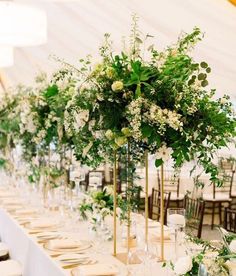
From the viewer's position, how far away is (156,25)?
13.1 ft

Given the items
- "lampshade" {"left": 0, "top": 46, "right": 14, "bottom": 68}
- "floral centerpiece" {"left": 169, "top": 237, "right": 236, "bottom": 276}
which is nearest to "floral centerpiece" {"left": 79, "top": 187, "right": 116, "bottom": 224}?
"floral centerpiece" {"left": 169, "top": 237, "right": 236, "bottom": 276}

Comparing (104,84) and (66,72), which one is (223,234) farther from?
(66,72)

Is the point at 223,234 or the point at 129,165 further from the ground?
the point at 129,165

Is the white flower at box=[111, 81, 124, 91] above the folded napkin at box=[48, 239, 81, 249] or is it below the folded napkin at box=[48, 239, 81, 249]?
above

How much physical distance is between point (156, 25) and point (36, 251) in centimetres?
199

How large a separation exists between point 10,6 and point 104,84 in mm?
1448

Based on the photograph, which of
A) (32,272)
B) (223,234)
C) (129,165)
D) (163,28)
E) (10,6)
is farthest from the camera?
(163,28)

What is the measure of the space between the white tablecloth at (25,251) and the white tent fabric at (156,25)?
4.27 ft

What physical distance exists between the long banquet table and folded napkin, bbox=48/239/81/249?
0.05 meters

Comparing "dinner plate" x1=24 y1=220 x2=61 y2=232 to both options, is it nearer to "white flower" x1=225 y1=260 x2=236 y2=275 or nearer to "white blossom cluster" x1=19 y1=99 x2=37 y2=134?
"white blossom cluster" x1=19 y1=99 x2=37 y2=134

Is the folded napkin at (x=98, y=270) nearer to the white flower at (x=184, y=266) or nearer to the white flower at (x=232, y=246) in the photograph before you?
the white flower at (x=184, y=266)

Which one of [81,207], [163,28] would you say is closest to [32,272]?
[81,207]

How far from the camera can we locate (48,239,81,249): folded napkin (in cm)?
295

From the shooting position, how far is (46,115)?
409 cm
